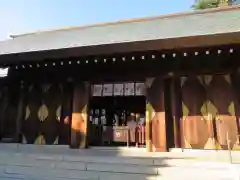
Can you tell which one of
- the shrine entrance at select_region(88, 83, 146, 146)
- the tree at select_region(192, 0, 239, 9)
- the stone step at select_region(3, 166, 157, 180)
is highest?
the tree at select_region(192, 0, 239, 9)

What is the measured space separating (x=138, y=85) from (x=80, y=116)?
2052 millimetres

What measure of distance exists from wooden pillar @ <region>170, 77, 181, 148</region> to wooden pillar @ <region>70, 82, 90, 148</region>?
2364 millimetres

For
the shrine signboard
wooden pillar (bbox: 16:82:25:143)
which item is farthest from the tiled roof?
the shrine signboard

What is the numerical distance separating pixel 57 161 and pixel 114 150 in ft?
5.25

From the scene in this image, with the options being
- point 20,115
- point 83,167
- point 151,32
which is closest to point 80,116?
point 83,167

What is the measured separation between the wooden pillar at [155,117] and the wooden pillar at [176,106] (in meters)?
0.27

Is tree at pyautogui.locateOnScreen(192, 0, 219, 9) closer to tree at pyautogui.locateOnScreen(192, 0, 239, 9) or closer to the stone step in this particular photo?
tree at pyautogui.locateOnScreen(192, 0, 239, 9)

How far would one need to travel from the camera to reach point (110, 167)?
4980mm

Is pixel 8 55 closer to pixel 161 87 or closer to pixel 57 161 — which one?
pixel 57 161

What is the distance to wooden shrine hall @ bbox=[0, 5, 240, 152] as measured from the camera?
5727 millimetres

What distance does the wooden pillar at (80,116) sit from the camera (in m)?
6.72

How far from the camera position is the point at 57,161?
215 inches

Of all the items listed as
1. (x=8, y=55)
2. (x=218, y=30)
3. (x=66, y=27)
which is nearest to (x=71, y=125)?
(x=8, y=55)

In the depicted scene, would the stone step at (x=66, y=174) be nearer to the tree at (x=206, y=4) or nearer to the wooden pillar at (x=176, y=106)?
the wooden pillar at (x=176, y=106)
